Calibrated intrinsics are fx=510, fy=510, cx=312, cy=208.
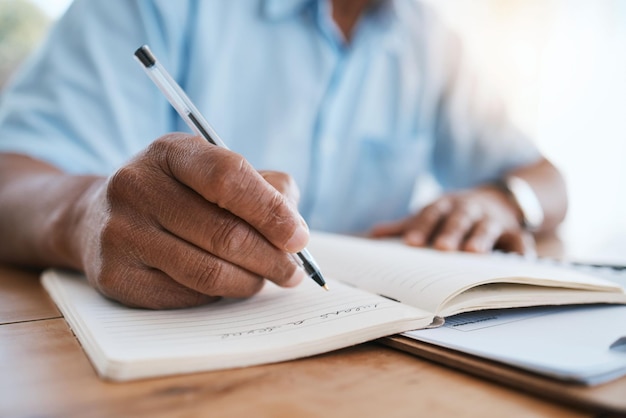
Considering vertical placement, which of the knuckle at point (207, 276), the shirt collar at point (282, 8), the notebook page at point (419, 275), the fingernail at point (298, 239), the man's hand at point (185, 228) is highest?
the shirt collar at point (282, 8)

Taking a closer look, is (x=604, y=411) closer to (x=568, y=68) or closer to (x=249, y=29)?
(x=249, y=29)

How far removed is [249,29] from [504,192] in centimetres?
64

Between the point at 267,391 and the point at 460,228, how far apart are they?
0.60 meters

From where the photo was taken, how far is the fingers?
376 mm

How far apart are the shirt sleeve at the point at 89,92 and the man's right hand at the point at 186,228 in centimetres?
36

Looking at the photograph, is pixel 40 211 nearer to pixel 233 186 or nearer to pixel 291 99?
pixel 233 186

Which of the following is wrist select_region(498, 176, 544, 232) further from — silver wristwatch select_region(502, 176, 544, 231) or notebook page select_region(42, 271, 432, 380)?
notebook page select_region(42, 271, 432, 380)

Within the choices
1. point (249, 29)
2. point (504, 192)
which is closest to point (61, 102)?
point (249, 29)

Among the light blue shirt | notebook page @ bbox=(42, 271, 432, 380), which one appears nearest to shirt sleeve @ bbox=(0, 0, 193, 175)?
the light blue shirt

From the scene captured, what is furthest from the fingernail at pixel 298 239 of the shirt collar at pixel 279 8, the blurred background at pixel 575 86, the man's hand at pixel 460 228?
the blurred background at pixel 575 86

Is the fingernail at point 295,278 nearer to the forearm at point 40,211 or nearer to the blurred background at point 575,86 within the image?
the forearm at point 40,211

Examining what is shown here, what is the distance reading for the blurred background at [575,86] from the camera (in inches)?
76.4

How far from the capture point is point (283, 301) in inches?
17.7

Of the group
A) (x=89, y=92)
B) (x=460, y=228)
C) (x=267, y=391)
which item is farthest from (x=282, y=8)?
(x=267, y=391)
